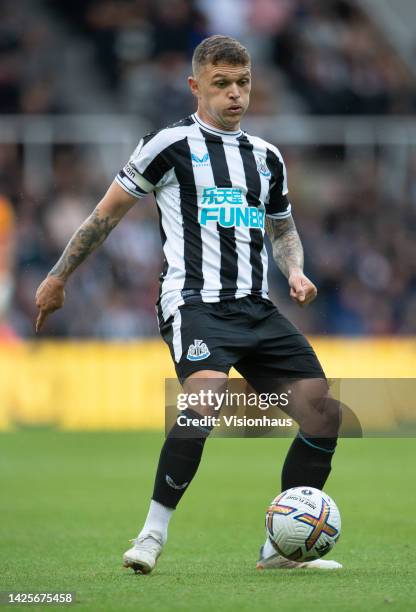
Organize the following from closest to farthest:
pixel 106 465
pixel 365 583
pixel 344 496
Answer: pixel 365 583 → pixel 344 496 → pixel 106 465

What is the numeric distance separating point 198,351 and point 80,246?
2.45 feet

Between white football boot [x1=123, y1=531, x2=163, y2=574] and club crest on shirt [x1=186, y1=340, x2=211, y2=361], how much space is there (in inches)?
30.3

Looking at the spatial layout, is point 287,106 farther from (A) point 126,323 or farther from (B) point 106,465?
(B) point 106,465

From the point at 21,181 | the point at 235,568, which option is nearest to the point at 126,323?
the point at 21,181

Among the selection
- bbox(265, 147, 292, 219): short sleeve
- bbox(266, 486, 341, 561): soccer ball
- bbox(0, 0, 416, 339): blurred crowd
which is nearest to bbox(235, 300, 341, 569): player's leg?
bbox(266, 486, 341, 561): soccer ball

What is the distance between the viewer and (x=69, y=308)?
16500 mm

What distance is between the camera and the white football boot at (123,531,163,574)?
5371 millimetres

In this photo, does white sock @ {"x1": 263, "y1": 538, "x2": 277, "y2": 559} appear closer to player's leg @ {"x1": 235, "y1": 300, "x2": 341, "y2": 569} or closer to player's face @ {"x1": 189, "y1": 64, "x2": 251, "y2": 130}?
player's leg @ {"x1": 235, "y1": 300, "x2": 341, "y2": 569}

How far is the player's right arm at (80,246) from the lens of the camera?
5.63 metres

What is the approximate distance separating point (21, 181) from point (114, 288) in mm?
1990

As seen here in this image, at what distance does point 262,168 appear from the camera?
19.2 feet

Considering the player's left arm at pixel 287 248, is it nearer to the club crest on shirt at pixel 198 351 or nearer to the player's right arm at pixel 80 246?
the club crest on shirt at pixel 198 351

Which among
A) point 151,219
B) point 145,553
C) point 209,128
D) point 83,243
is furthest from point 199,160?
point 151,219

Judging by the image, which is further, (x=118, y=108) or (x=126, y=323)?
(x=118, y=108)
